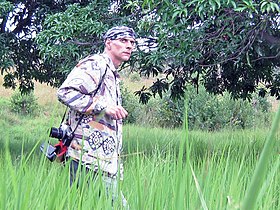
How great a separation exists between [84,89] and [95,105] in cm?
12

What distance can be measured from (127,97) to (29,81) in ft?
25.1

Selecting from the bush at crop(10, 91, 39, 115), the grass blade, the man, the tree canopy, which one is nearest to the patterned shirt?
the man

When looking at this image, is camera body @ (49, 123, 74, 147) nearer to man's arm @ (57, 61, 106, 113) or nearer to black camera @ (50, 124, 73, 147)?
black camera @ (50, 124, 73, 147)

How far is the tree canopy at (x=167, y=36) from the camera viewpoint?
4.12m

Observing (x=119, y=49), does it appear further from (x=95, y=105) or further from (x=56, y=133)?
→ (x=56, y=133)

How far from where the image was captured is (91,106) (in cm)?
214

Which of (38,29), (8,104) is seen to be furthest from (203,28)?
(8,104)

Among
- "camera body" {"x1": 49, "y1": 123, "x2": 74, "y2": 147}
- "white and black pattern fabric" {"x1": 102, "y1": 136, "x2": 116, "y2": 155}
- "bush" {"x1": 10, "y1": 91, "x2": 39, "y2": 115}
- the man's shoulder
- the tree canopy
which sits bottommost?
"bush" {"x1": 10, "y1": 91, "x2": 39, "y2": 115}

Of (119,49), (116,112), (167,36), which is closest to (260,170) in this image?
(116,112)

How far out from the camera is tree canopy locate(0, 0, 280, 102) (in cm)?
412

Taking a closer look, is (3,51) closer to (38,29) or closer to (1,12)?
(1,12)

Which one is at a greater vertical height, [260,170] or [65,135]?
[260,170]

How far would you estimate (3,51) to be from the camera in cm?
528

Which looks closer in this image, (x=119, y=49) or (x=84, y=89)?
(x=84, y=89)
